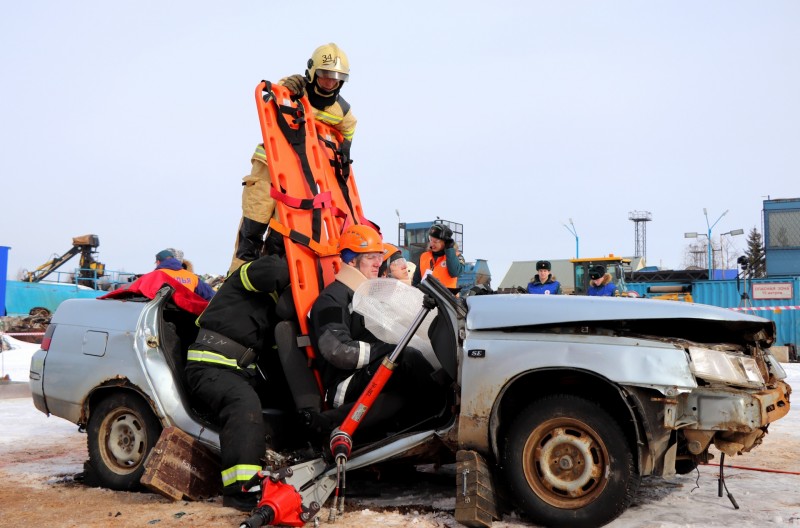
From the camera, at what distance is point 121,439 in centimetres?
529

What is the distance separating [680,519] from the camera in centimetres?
412

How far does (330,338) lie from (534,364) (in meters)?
1.23

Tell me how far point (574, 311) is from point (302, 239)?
75.4 inches

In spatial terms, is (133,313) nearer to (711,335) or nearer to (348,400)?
(348,400)

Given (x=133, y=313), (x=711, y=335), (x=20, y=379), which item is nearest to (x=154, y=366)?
(x=133, y=313)

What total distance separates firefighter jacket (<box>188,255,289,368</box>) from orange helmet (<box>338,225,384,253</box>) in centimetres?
41

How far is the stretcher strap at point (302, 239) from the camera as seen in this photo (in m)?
5.10

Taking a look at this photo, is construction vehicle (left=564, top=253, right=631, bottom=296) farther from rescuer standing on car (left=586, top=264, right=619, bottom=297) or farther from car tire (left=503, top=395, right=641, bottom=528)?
car tire (left=503, top=395, right=641, bottom=528)

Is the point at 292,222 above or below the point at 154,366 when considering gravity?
above

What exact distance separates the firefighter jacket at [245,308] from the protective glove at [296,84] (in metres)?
1.41

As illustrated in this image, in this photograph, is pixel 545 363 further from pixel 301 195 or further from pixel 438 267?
pixel 438 267

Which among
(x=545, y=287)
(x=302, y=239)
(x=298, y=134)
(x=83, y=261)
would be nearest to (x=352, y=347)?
(x=302, y=239)

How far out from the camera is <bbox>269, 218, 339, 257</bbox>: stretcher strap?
510 cm

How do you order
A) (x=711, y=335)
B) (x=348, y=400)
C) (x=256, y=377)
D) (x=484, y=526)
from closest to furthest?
(x=484, y=526)
(x=711, y=335)
(x=348, y=400)
(x=256, y=377)
